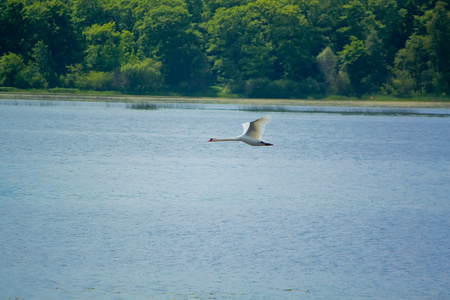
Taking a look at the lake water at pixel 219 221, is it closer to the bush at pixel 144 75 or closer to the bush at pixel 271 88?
the bush at pixel 271 88

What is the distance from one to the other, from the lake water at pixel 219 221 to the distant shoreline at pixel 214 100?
4225 cm

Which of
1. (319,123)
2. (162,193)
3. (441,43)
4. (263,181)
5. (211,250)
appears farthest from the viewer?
(441,43)

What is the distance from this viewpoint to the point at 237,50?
92.4m

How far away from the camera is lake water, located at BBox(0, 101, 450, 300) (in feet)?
45.6

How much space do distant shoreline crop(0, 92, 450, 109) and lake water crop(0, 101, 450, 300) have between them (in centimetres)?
4225

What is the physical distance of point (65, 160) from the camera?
31625 mm

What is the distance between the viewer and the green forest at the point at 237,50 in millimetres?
87750

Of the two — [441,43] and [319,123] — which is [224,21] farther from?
[319,123]

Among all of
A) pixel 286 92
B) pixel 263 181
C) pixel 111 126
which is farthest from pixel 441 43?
pixel 263 181

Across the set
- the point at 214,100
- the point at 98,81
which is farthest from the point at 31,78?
the point at 214,100

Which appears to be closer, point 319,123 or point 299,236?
point 299,236

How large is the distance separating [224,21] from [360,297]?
8070cm

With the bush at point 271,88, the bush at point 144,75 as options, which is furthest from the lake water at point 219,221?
the bush at point 144,75

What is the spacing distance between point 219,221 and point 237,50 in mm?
74650
